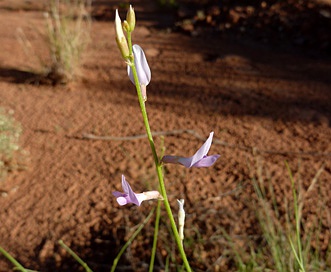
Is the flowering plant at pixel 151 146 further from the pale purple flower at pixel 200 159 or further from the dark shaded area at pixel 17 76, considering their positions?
the dark shaded area at pixel 17 76

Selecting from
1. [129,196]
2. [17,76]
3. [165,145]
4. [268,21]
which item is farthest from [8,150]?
[268,21]

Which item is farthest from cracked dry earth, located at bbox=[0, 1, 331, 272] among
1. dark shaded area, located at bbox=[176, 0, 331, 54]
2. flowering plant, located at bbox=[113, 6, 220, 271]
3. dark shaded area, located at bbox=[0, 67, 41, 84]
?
flowering plant, located at bbox=[113, 6, 220, 271]

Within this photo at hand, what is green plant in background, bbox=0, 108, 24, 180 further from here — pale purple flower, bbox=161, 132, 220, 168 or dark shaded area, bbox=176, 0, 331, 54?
dark shaded area, bbox=176, 0, 331, 54

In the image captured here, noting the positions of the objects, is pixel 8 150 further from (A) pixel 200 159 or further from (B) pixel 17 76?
(A) pixel 200 159

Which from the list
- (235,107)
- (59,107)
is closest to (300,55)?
(235,107)

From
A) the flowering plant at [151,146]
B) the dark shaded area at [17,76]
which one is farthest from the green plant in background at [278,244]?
the dark shaded area at [17,76]

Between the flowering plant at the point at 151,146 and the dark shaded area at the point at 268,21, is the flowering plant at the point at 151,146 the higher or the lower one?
the higher one
